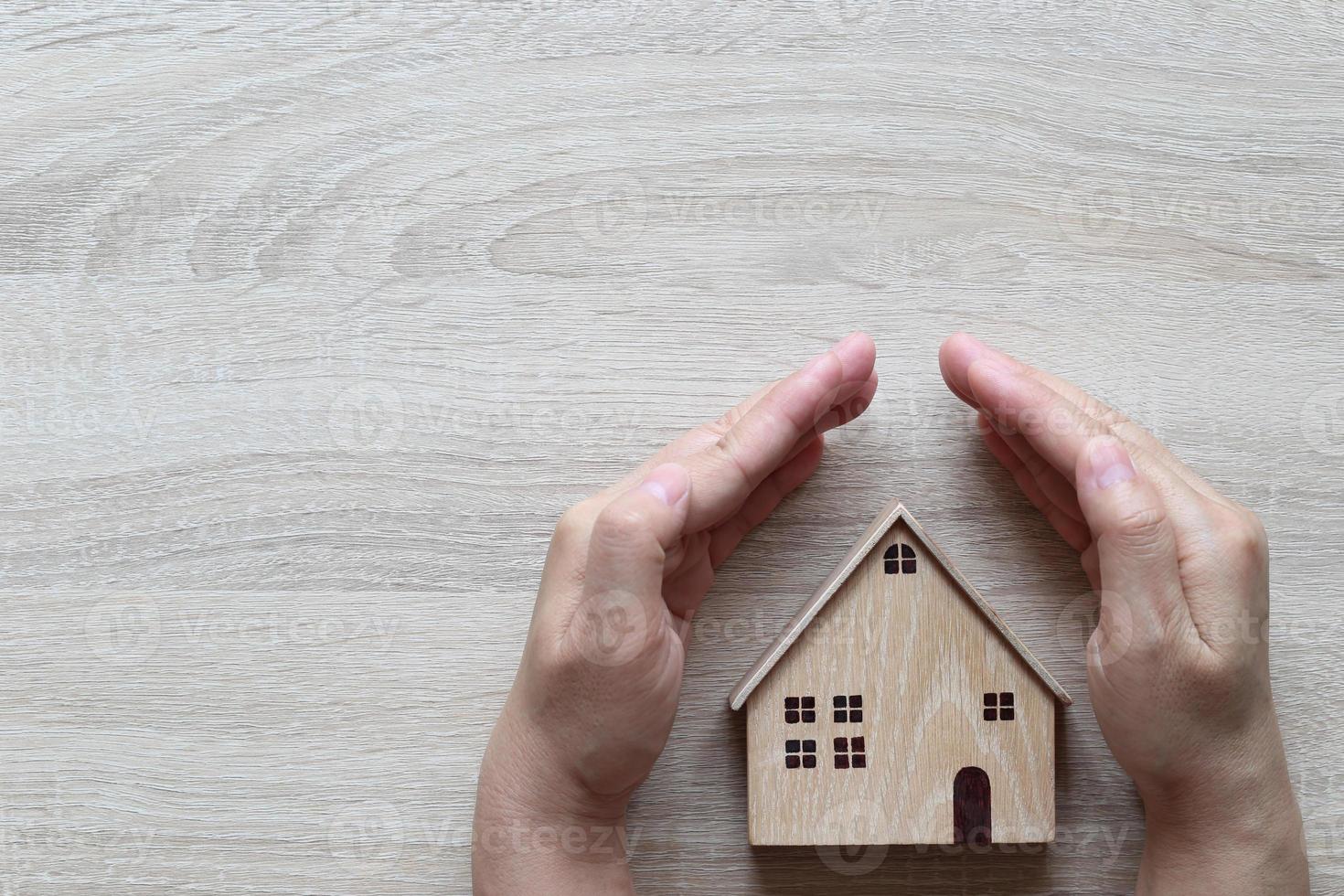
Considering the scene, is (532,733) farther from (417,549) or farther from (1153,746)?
(1153,746)

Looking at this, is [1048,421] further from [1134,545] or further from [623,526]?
[623,526]

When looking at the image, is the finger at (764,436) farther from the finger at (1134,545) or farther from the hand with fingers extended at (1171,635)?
the finger at (1134,545)

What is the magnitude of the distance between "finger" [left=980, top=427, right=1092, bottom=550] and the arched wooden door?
0.28m

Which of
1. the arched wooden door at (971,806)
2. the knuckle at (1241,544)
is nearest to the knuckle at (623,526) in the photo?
the arched wooden door at (971,806)

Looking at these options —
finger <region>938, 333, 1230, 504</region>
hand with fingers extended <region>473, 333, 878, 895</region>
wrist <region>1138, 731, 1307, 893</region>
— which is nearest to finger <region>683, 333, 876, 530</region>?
hand with fingers extended <region>473, 333, 878, 895</region>

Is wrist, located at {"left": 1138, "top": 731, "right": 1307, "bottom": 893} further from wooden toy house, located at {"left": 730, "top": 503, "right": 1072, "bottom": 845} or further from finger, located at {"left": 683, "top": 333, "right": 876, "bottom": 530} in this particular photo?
finger, located at {"left": 683, "top": 333, "right": 876, "bottom": 530}

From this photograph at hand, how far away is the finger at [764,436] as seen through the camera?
2.83 ft

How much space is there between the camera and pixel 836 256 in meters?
0.99

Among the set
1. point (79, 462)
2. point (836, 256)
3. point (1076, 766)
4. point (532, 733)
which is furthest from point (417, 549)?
point (1076, 766)

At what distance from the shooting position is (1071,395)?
0.94 metres

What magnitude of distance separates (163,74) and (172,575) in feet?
1.90

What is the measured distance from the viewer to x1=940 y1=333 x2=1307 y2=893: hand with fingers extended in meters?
0.80

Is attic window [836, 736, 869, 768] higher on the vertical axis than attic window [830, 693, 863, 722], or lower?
lower

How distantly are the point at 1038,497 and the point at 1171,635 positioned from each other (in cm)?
21
